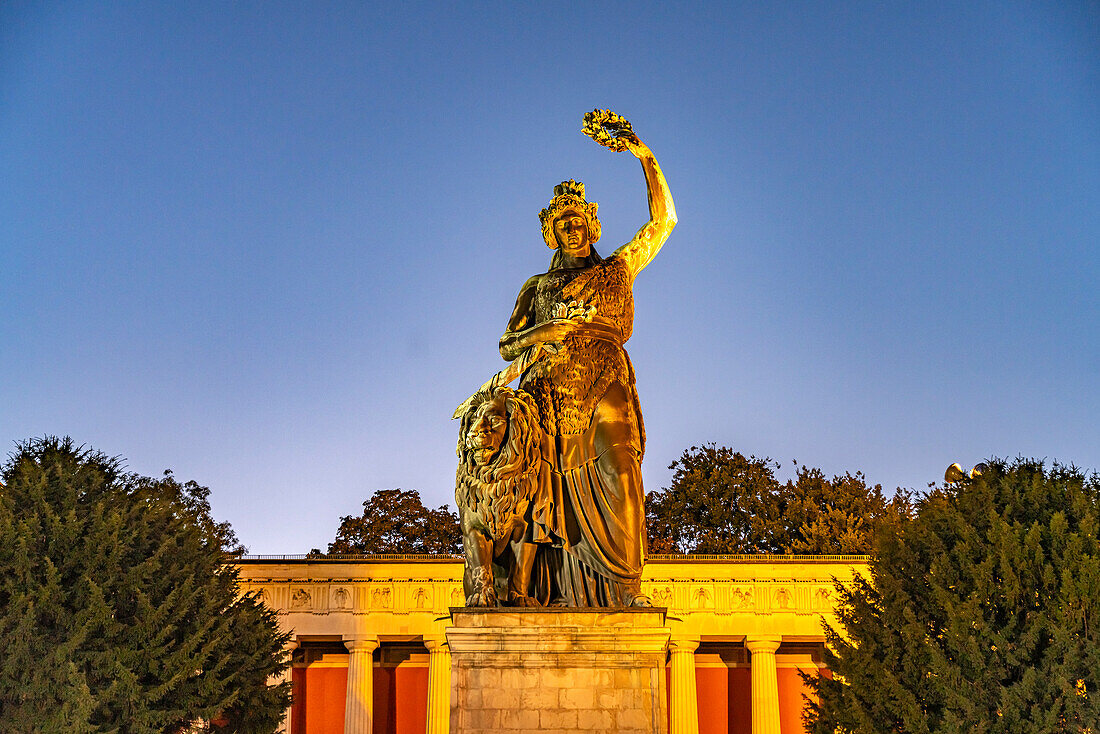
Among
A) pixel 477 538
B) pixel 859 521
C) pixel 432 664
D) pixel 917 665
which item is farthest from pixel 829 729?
pixel 859 521

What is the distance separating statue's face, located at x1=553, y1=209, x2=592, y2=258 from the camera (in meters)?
15.5

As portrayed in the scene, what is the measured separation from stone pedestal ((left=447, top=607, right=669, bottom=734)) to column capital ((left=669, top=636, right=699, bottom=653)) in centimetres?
3372

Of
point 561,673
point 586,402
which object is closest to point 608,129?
point 586,402

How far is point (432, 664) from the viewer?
47125 millimetres

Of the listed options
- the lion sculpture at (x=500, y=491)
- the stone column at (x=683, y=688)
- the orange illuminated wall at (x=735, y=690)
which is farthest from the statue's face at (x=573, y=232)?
the orange illuminated wall at (x=735, y=690)

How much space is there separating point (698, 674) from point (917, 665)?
27.7 meters

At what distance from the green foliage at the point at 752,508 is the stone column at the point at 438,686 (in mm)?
15917

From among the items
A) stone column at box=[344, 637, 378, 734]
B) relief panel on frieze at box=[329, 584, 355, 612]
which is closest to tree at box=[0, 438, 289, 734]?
stone column at box=[344, 637, 378, 734]

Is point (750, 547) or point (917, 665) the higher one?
point (750, 547)

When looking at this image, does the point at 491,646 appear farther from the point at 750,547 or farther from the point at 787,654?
the point at 750,547

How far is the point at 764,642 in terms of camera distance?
1853 inches

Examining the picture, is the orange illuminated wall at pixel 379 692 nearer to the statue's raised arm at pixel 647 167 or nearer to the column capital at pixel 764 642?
the column capital at pixel 764 642

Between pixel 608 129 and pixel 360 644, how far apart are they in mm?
34912

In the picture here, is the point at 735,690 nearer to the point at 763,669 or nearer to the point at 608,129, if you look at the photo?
the point at 763,669
